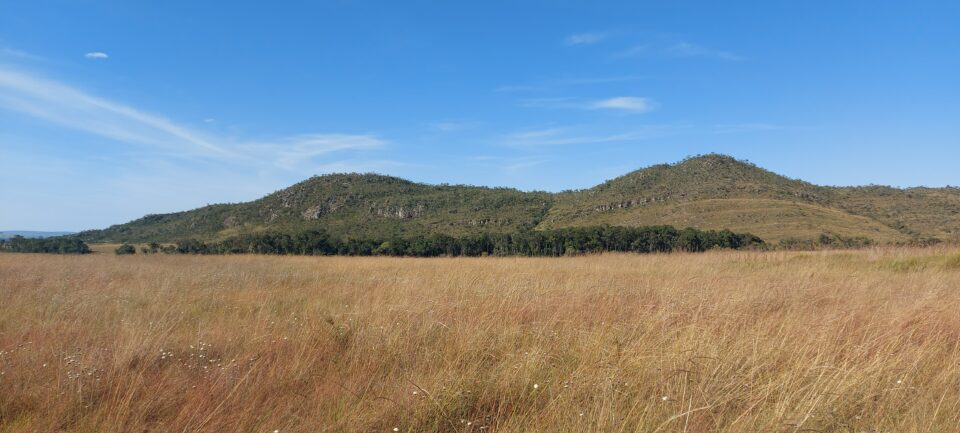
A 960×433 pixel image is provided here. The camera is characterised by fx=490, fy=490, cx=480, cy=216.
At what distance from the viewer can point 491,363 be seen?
11.6 feet

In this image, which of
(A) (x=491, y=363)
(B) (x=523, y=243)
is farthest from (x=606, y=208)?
(A) (x=491, y=363)

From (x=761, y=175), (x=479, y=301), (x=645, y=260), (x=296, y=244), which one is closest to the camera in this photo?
(x=479, y=301)

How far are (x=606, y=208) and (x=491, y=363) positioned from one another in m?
63.5

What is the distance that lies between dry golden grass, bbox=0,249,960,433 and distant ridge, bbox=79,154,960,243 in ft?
144

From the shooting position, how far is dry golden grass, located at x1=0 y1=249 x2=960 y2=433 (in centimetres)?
255

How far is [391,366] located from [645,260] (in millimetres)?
9914

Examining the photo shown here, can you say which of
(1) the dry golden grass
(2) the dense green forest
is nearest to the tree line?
(2) the dense green forest

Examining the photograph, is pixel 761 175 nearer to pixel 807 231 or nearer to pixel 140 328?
pixel 807 231

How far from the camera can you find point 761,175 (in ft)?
244

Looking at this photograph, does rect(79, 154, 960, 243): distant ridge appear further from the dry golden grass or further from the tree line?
the dry golden grass

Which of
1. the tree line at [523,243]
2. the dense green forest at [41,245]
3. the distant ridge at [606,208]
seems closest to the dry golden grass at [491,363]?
the dense green forest at [41,245]

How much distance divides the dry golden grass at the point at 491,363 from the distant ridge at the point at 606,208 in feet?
144

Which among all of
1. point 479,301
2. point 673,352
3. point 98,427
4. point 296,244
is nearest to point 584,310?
point 479,301

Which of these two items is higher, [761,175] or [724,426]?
[761,175]
